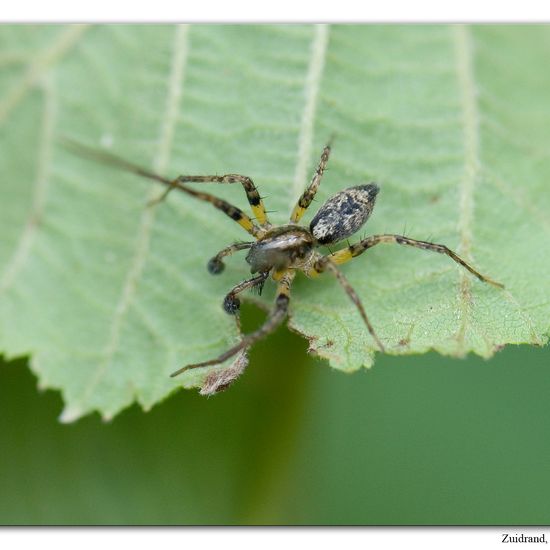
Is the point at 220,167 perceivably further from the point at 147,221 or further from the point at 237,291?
the point at 237,291

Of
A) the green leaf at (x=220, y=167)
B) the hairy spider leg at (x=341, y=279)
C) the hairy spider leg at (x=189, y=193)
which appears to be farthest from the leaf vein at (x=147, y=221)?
the hairy spider leg at (x=341, y=279)

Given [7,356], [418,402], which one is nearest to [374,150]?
[418,402]

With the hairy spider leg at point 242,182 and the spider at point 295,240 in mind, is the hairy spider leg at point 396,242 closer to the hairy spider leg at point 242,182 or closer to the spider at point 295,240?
the spider at point 295,240

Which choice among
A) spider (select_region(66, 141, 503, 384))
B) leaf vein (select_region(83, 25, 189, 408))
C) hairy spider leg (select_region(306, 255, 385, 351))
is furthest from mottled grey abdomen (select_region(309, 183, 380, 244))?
leaf vein (select_region(83, 25, 189, 408))

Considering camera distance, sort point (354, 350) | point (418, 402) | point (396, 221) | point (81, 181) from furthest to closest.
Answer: point (418, 402) → point (81, 181) → point (396, 221) → point (354, 350)

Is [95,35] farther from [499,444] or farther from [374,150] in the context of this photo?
[499,444]

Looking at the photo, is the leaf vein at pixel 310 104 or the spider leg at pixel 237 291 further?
the leaf vein at pixel 310 104
